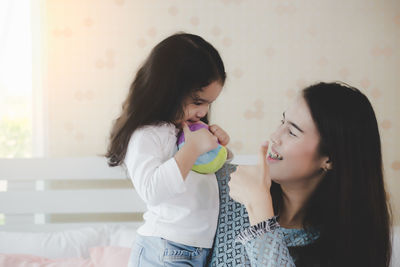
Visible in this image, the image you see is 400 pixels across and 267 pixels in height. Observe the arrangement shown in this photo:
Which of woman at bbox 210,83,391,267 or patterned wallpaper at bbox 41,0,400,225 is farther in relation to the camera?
patterned wallpaper at bbox 41,0,400,225

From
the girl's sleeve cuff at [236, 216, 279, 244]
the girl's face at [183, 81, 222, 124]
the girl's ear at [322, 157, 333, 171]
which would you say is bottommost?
the girl's sleeve cuff at [236, 216, 279, 244]

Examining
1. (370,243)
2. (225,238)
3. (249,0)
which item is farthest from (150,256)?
(249,0)

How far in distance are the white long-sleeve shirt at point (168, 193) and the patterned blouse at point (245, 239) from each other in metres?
0.03

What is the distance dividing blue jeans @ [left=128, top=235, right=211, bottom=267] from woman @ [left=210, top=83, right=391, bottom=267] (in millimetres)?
45

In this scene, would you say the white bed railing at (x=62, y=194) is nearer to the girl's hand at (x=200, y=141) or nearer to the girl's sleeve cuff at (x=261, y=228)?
the girl's hand at (x=200, y=141)

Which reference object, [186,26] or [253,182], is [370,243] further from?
Answer: [186,26]

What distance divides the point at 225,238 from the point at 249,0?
5.62 ft

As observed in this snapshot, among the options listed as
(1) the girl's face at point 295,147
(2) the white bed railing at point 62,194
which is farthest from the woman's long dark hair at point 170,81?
(2) the white bed railing at point 62,194

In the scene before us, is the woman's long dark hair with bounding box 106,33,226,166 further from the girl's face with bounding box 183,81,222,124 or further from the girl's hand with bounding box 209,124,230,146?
the girl's hand with bounding box 209,124,230,146

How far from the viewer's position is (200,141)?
118 centimetres

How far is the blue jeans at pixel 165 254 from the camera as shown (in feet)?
3.84

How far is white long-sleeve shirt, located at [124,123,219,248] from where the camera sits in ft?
3.76

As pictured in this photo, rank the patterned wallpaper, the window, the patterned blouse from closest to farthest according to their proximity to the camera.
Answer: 1. the patterned blouse
2. the patterned wallpaper
3. the window

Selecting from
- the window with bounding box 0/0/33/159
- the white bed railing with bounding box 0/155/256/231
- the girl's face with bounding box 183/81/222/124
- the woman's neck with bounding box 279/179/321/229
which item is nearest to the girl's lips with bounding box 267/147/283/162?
the woman's neck with bounding box 279/179/321/229
